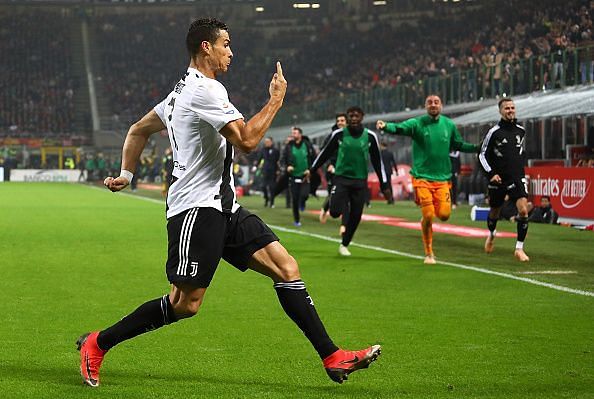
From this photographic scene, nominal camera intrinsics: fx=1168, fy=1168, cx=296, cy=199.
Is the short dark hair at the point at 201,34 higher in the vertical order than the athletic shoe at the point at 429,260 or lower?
higher

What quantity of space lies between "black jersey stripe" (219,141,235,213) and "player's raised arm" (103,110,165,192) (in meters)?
0.57

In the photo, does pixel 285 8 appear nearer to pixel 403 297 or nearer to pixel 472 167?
pixel 472 167

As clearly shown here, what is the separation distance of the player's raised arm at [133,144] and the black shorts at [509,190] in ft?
31.1

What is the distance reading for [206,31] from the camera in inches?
264

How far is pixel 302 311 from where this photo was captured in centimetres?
675

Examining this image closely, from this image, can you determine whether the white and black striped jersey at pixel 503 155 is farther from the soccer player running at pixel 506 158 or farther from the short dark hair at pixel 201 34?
the short dark hair at pixel 201 34

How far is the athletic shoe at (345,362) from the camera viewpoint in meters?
6.58

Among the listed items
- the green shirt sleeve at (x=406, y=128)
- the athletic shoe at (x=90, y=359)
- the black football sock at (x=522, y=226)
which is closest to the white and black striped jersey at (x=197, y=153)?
the athletic shoe at (x=90, y=359)

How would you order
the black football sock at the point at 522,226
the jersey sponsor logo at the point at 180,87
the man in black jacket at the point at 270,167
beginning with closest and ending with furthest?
the jersey sponsor logo at the point at 180,87 < the black football sock at the point at 522,226 < the man in black jacket at the point at 270,167

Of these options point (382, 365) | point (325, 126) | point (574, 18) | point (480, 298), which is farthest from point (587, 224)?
point (325, 126)

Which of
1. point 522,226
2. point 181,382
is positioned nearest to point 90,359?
point 181,382

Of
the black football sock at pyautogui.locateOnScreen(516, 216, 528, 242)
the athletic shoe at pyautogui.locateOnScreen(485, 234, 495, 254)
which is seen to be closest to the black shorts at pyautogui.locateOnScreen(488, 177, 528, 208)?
the black football sock at pyautogui.locateOnScreen(516, 216, 528, 242)

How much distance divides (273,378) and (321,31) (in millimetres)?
76242

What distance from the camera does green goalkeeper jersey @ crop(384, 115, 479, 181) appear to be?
15.2m
